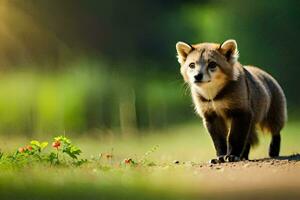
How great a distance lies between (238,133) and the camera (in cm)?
698

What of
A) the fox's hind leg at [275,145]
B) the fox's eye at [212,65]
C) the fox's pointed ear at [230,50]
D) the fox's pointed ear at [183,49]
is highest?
the fox's pointed ear at [183,49]

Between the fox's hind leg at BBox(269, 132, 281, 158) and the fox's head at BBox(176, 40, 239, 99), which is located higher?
the fox's head at BBox(176, 40, 239, 99)

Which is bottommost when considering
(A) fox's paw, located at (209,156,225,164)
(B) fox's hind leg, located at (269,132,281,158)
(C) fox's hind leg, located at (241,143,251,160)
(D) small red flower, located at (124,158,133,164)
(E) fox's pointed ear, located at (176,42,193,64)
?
(A) fox's paw, located at (209,156,225,164)

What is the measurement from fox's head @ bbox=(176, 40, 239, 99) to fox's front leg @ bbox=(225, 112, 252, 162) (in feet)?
1.03

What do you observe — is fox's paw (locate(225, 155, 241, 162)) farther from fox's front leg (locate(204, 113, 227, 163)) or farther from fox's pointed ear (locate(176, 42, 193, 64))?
fox's pointed ear (locate(176, 42, 193, 64))

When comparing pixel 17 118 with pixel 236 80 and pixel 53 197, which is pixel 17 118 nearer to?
pixel 236 80

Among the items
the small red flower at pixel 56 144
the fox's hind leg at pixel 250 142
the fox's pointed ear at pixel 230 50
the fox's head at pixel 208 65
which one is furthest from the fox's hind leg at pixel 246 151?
the small red flower at pixel 56 144

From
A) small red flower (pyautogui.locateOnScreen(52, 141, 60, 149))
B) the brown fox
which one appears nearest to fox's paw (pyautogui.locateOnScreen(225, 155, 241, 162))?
the brown fox

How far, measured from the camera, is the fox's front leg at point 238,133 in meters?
6.98

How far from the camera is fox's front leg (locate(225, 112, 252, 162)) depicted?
6.98 m

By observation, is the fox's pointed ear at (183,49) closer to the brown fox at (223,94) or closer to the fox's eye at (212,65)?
the brown fox at (223,94)

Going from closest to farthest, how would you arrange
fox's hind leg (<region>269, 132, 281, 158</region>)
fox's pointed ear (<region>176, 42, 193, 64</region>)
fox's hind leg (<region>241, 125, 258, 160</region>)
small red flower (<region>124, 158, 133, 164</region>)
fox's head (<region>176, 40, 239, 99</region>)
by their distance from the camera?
small red flower (<region>124, 158, 133, 164</region>) → fox's head (<region>176, 40, 239, 99</region>) → fox's pointed ear (<region>176, 42, 193, 64</region>) → fox's hind leg (<region>241, 125, 258, 160</region>) → fox's hind leg (<region>269, 132, 281, 158</region>)

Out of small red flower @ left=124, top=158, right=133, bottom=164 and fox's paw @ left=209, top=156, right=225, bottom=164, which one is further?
fox's paw @ left=209, top=156, right=225, bottom=164

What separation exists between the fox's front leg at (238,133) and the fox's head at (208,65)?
314 millimetres
